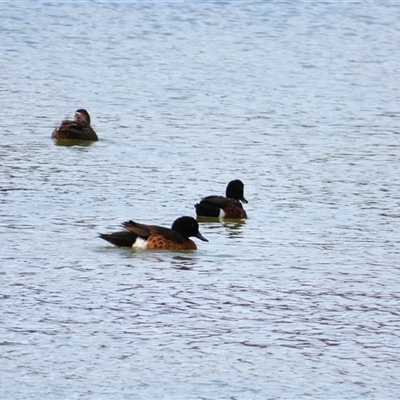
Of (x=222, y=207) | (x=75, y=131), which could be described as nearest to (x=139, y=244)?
(x=222, y=207)

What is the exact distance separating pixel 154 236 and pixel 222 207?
215 centimetres

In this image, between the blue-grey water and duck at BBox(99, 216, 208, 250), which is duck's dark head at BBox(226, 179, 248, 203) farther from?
duck at BBox(99, 216, 208, 250)

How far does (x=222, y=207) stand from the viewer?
15.1 m

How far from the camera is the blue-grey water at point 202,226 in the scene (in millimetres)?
9227

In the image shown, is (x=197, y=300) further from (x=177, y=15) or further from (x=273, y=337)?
(x=177, y=15)

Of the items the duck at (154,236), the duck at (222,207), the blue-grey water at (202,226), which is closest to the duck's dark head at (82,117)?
the blue-grey water at (202,226)

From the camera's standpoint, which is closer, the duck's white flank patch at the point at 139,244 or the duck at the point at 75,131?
the duck's white flank patch at the point at 139,244

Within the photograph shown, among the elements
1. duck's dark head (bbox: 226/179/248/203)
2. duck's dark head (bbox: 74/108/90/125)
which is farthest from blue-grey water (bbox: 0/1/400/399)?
duck's dark head (bbox: 74/108/90/125)

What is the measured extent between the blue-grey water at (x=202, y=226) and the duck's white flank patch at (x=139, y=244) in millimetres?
130

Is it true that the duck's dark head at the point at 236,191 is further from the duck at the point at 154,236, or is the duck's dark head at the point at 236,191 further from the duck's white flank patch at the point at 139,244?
the duck's white flank patch at the point at 139,244

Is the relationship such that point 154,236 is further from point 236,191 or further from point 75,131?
point 75,131

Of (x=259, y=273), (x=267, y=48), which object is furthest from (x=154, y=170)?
(x=267, y=48)

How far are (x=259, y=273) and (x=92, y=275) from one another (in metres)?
1.55

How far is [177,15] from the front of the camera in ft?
136
